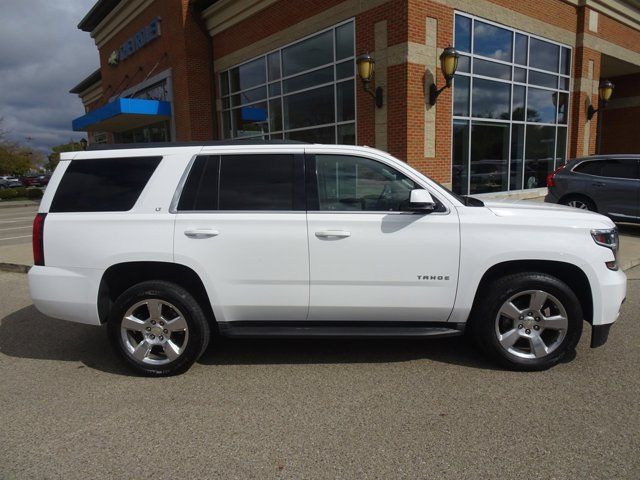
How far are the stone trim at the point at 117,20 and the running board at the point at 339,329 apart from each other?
63.9ft

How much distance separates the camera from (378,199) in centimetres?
361

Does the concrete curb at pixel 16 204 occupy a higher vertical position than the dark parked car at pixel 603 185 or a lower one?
lower

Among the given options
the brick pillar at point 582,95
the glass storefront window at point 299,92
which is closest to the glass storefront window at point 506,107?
the brick pillar at point 582,95

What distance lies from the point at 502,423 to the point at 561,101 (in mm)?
14779

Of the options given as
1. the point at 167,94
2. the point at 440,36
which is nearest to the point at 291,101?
the point at 440,36

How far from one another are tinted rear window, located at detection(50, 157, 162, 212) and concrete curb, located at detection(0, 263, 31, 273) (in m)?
5.01

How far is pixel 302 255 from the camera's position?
345cm

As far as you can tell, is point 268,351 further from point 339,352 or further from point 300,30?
point 300,30

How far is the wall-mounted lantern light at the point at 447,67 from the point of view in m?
9.81

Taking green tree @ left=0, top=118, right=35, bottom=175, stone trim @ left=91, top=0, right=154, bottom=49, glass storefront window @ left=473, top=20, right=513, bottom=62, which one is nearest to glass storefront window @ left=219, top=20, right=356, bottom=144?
glass storefront window @ left=473, top=20, right=513, bottom=62

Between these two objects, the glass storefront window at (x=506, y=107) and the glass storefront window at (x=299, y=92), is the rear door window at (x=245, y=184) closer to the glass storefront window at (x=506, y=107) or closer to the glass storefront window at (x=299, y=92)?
the glass storefront window at (x=299, y=92)

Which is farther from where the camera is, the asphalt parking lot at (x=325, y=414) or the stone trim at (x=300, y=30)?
the stone trim at (x=300, y=30)

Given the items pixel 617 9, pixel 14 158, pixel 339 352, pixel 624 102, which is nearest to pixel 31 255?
pixel 339 352

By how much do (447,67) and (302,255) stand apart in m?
8.23
